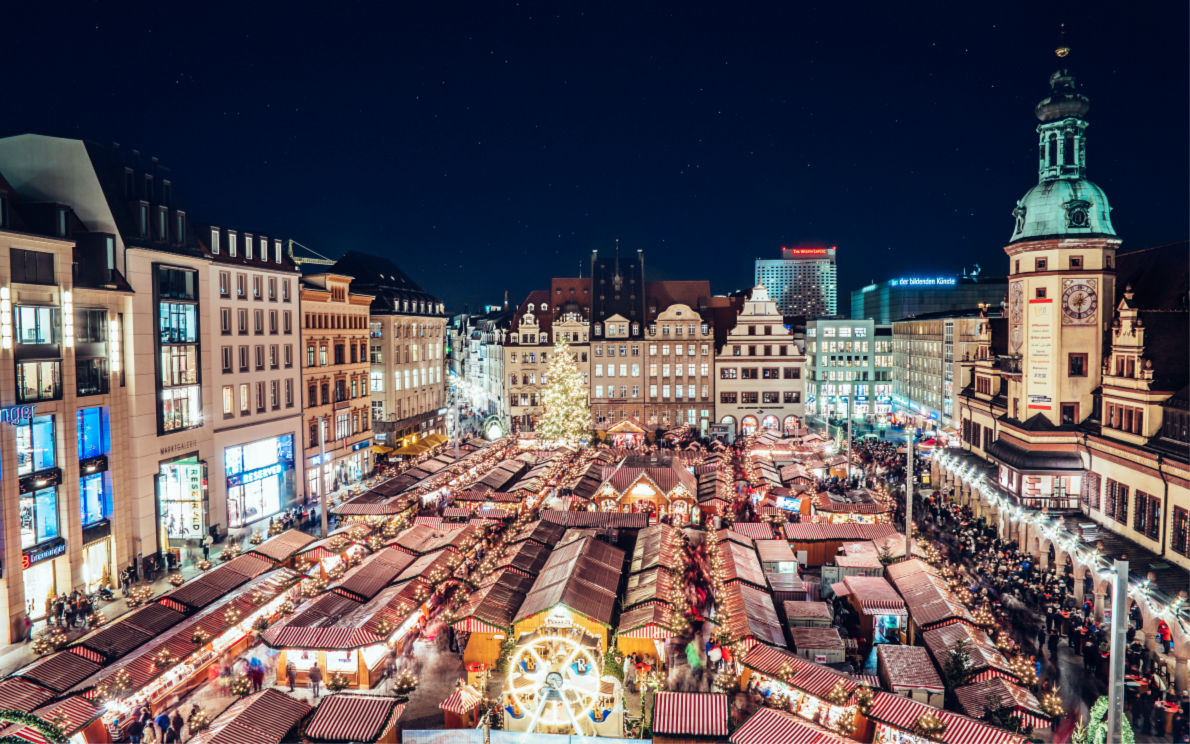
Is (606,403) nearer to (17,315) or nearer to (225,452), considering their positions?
(225,452)

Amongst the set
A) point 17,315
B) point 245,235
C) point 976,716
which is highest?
point 245,235

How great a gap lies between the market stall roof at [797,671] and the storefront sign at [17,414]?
2578 centimetres

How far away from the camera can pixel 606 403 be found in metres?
81.2

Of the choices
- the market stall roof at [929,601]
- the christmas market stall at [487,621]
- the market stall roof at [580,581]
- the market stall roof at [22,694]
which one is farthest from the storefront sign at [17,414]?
the market stall roof at [929,601]

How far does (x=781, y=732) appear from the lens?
58.5 ft

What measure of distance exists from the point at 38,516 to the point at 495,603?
58.9ft

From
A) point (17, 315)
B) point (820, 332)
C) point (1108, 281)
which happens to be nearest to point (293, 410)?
point (17, 315)

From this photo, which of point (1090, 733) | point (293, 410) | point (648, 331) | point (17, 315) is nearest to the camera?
point (1090, 733)

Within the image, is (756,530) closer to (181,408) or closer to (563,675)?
(563,675)

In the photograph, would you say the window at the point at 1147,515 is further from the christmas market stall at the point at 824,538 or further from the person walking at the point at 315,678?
the person walking at the point at 315,678

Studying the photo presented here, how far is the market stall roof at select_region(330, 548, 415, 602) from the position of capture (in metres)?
26.7

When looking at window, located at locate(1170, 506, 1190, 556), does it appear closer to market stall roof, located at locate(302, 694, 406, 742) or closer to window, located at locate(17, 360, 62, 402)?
A: market stall roof, located at locate(302, 694, 406, 742)

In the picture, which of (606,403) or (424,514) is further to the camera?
(606,403)

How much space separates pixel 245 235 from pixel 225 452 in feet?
41.7
